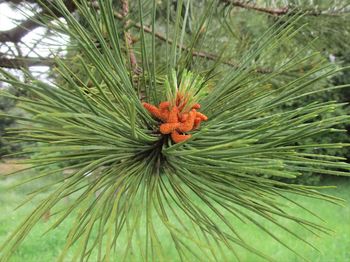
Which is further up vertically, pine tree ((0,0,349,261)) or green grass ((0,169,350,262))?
pine tree ((0,0,349,261))

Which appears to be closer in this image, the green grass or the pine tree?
the pine tree

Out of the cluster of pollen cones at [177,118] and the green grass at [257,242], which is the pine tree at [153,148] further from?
the green grass at [257,242]

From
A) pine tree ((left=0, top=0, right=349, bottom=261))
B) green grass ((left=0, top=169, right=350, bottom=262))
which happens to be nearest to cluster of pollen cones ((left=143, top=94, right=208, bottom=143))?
pine tree ((left=0, top=0, right=349, bottom=261))

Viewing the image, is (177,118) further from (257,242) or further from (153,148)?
(257,242)

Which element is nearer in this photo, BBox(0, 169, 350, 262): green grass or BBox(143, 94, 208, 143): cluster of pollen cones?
BBox(143, 94, 208, 143): cluster of pollen cones

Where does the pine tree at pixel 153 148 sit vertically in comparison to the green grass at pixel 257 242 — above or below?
above

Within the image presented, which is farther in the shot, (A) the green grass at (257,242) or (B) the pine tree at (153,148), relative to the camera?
(A) the green grass at (257,242)

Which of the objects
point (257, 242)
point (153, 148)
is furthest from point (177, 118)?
point (257, 242)

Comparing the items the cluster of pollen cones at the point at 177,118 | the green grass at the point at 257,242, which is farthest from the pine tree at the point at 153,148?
the green grass at the point at 257,242

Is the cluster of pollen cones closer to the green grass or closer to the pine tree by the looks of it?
the pine tree
